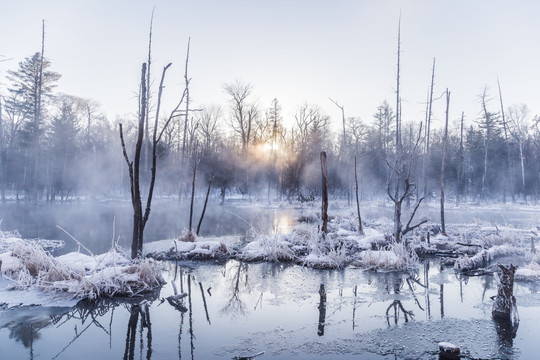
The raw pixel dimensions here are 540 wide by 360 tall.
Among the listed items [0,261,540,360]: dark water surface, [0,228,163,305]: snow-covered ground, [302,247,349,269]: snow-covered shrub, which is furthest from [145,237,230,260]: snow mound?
[0,228,163,305]: snow-covered ground

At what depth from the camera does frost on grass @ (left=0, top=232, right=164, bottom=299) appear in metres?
6.45

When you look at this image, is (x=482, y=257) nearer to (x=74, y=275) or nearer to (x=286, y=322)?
(x=286, y=322)

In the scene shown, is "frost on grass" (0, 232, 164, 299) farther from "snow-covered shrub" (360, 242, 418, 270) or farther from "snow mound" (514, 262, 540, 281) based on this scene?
"snow mound" (514, 262, 540, 281)

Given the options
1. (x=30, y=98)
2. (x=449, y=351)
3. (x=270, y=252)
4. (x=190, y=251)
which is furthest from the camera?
(x=30, y=98)

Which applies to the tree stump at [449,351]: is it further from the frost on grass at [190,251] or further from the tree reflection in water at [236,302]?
the frost on grass at [190,251]

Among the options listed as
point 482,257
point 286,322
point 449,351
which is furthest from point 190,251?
point 482,257

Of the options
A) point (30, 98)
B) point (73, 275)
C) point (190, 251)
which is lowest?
point (190, 251)

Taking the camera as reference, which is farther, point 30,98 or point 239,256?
point 30,98

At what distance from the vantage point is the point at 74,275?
6664 millimetres

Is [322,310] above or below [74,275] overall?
below

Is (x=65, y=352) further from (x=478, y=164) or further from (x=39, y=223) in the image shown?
(x=478, y=164)

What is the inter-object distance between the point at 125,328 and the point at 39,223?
15329mm

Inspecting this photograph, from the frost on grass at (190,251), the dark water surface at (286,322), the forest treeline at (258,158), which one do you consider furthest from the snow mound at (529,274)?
the forest treeline at (258,158)

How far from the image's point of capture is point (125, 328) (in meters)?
5.16
